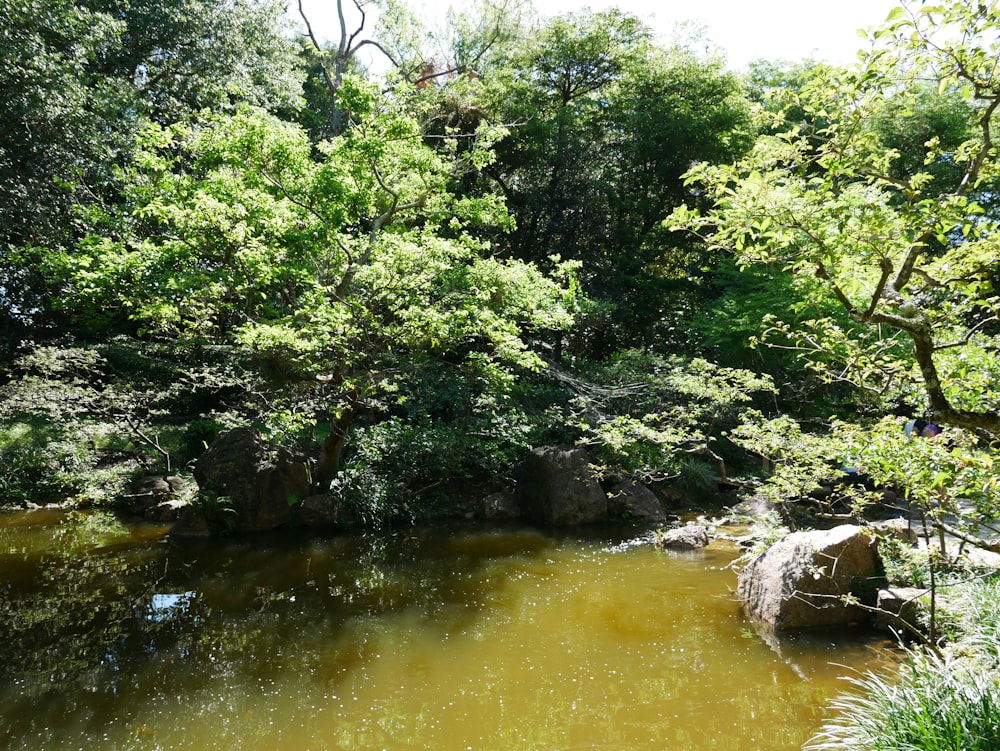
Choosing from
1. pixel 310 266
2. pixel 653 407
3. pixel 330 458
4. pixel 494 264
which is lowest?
pixel 330 458

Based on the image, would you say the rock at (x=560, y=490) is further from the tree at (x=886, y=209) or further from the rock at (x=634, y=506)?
the tree at (x=886, y=209)

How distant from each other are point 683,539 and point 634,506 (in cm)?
186

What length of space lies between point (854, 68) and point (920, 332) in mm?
1278

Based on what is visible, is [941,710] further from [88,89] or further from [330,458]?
[88,89]

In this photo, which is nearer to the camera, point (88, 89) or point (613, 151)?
point (88, 89)

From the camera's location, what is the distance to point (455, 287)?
339 inches

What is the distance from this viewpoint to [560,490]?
32.9 ft

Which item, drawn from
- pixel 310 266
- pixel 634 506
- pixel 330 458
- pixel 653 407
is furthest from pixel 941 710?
pixel 330 458

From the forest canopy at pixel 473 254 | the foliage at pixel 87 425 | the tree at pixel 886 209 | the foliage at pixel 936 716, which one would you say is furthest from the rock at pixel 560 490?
the tree at pixel 886 209

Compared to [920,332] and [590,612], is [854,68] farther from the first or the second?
[590,612]

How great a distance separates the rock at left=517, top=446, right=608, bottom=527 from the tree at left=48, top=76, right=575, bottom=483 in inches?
88.8

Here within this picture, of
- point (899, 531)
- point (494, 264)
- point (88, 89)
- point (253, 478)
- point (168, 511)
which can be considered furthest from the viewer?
point (88, 89)

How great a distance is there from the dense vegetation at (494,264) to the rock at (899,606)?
744 mm

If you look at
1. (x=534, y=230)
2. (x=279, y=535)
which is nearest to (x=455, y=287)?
(x=279, y=535)
